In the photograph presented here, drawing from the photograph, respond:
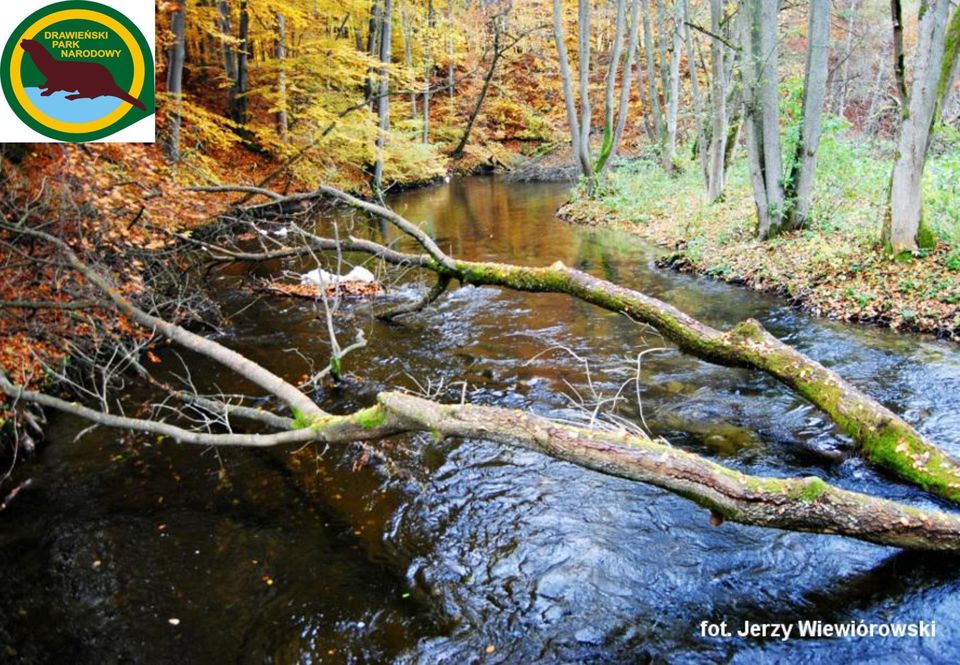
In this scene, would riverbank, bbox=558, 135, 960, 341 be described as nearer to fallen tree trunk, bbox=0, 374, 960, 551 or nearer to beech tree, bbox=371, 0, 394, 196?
fallen tree trunk, bbox=0, 374, 960, 551

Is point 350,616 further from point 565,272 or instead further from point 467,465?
point 565,272

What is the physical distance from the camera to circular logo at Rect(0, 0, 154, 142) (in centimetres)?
618

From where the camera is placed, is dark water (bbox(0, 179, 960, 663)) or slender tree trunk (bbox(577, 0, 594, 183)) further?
slender tree trunk (bbox(577, 0, 594, 183))

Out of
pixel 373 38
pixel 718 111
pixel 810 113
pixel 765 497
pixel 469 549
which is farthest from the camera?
pixel 373 38

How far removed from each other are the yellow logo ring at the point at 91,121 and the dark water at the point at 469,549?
3348 mm

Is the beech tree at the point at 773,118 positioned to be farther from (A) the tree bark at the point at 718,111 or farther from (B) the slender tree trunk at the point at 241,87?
(B) the slender tree trunk at the point at 241,87

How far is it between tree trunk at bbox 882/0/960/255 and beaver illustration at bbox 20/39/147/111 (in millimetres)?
10255

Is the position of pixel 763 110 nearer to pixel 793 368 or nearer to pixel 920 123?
pixel 920 123

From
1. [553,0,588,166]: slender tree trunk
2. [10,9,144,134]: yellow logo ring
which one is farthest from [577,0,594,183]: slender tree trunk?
[10,9,144,134]: yellow logo ring

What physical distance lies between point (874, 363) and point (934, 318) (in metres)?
1.59

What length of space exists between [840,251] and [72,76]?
35.5 ft

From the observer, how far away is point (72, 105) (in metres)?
6.65

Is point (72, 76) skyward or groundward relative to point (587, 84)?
groundward

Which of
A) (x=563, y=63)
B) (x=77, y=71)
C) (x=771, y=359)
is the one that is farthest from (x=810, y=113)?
(x=77, y=71)
